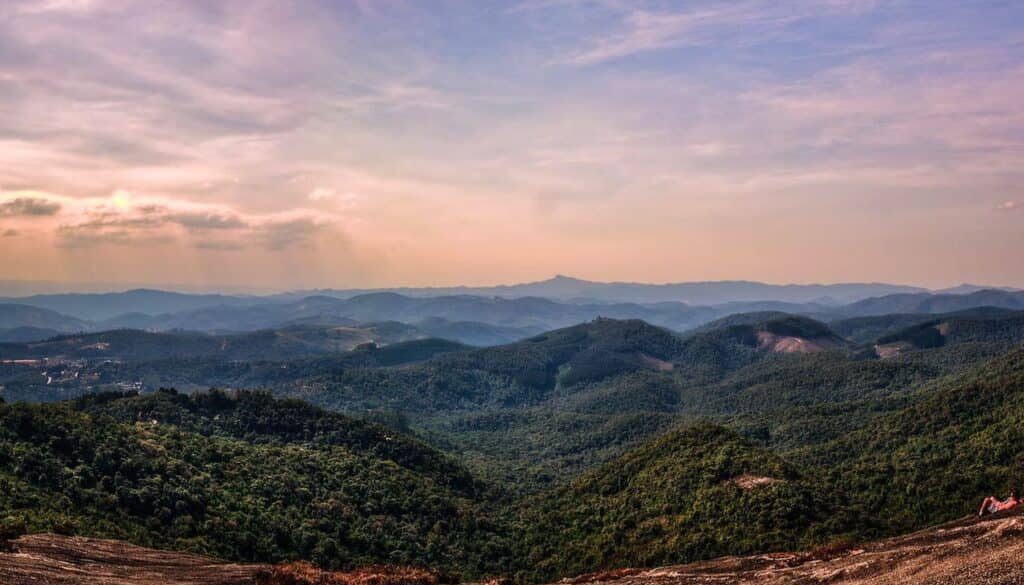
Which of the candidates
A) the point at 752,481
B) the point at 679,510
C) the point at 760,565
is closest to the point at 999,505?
the point at 760,565

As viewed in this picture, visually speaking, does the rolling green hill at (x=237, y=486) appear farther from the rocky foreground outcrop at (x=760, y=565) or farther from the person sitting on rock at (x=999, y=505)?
the person sitting on rock at (x=999, y=505)

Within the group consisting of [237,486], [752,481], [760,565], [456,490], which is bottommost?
[456,490]

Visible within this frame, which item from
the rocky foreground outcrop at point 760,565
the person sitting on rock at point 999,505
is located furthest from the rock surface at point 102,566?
the person sitting on rock at point 999,505

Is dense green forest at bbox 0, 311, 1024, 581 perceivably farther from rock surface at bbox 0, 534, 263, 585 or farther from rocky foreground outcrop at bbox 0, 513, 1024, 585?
rocky foreground outcrop at bbox 0, 513, 1024, 585

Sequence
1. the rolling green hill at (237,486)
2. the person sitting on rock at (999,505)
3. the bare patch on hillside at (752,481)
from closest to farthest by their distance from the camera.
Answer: the person sitting on rock at (999,505) → the rolling green hill at (237,486) → the bare patch on hillside at (752,481)

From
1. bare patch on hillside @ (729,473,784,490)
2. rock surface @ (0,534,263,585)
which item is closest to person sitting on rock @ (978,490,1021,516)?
bare patch on hillside @ (729,473,784,490)

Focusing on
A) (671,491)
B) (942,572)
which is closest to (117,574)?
(942,572)

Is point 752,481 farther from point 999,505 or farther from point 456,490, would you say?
point 456,490

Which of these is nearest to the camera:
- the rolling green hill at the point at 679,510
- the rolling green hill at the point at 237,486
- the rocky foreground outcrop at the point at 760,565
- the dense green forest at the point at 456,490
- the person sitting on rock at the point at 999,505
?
the rocky foreground outcrop at the point at 760,565

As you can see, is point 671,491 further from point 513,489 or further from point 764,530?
point 513,489
